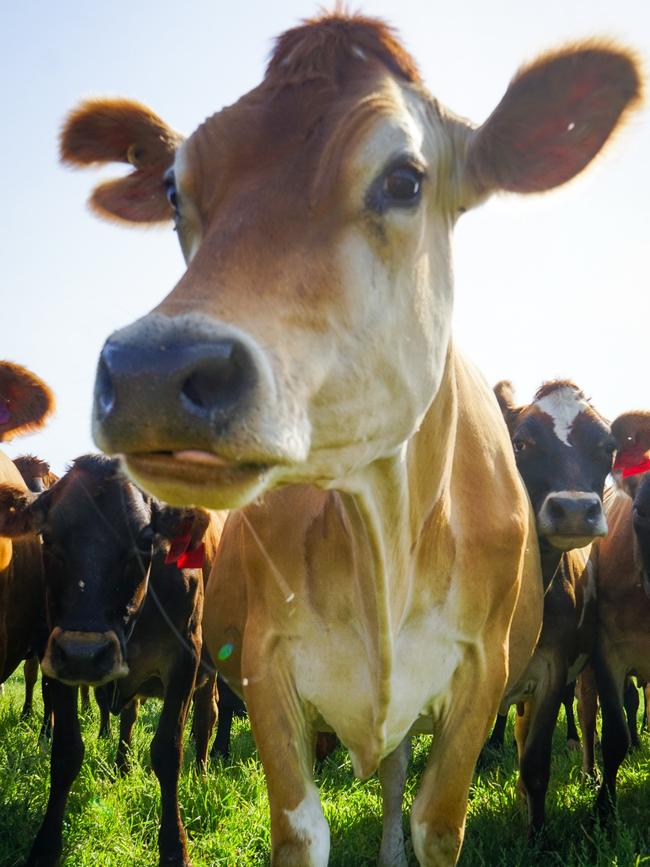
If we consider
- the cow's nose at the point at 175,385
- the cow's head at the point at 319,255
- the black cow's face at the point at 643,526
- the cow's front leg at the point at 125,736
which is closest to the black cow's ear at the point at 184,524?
the cow's front leg at the point at 125,736

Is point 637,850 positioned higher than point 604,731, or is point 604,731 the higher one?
point 604,731

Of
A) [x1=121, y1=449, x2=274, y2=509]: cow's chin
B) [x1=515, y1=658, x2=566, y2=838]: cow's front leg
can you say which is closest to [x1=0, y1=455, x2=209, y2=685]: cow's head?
[x1=515, y1=658, x2=566, y2=838]: cow's front leg

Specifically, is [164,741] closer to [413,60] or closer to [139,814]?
[139,814]

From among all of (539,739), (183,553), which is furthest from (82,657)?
(539,739)

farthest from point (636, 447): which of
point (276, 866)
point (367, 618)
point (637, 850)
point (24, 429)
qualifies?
point (24, 429)

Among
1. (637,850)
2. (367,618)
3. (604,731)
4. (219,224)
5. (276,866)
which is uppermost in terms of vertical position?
(219,224)

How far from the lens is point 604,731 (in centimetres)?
527

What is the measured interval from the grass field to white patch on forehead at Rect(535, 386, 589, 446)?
213 cm

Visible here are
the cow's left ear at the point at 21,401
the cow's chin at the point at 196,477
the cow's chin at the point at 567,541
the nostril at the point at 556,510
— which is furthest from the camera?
the cow's left ear at the point at 21,401

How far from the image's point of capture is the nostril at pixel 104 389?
5.99ft

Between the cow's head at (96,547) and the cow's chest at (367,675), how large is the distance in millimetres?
1492

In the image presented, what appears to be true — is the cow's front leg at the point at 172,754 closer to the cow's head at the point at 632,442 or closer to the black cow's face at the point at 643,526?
the black cow's face at the point at 643,526

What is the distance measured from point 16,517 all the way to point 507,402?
129 inches

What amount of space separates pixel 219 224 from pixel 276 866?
2.19m
